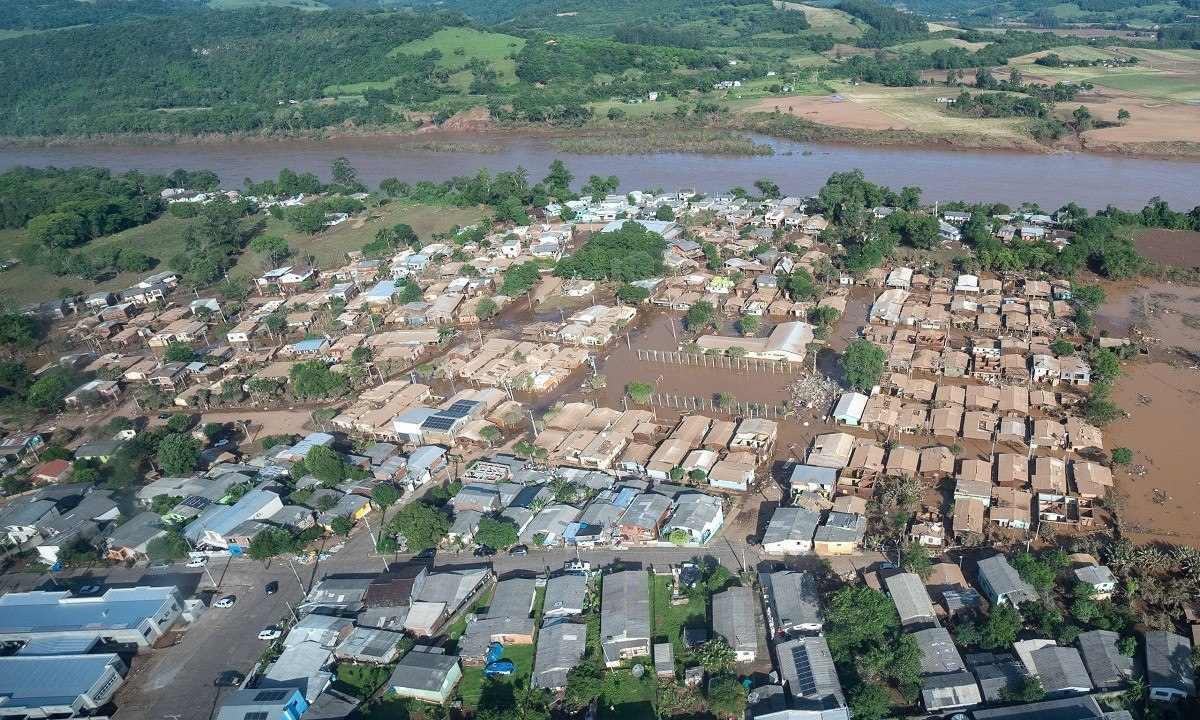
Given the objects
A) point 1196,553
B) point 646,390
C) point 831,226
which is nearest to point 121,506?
point 646,390

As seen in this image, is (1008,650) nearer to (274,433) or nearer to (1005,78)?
(274,433)

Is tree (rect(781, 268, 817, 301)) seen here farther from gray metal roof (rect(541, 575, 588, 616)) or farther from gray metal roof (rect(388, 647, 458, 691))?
gray metal roof (rect(388, 647, 458, 691))

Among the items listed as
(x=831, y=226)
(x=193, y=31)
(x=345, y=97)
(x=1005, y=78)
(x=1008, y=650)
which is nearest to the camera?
(x=1008, y=650)

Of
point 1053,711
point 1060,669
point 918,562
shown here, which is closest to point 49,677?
point 918,562

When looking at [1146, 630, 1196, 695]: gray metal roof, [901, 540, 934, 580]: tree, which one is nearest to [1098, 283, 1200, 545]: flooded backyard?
[1146, 630, 1196, 695]: gray metal roof

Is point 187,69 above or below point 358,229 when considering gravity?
above

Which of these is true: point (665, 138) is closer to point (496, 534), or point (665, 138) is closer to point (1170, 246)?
point (1170, 246)
